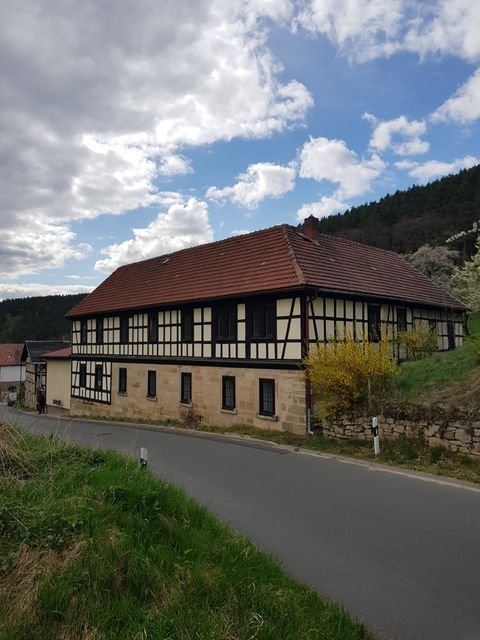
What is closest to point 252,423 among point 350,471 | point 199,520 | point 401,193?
point 350,471

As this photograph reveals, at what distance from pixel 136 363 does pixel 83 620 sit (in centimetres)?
2183

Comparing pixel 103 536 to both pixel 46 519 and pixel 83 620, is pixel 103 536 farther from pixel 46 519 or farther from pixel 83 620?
pixel 83 620

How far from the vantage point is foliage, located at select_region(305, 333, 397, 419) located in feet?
44.2

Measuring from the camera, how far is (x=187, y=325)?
72.6 ft

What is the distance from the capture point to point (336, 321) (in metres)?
18.0

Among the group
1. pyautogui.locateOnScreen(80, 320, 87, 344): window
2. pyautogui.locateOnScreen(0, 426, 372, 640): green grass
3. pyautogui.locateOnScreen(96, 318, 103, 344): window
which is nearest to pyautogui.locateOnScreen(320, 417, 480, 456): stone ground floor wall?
pyautogui.locateOnScreen(0, 426, 372, 640): green grass

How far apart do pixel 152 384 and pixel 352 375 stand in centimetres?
1294

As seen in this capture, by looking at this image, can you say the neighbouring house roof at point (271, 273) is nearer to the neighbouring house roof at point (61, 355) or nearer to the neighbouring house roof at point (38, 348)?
the neighbouring house roof at point (61, 355)

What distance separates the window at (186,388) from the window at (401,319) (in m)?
9.17

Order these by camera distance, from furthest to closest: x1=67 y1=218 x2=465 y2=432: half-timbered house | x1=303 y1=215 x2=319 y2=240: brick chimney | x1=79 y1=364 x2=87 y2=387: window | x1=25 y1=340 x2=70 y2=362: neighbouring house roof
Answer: x1=25 y1=340 x2=70 y2=362: neighbouring house roof → x1=79 y1=364 x2=87 y2=387: window → x1=303 y1=215 x2=319 y2=240: brick chimney → x1=67 y1=218 x2=465 y2=432: half-timbered house

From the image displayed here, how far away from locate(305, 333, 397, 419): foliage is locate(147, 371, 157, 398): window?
11.5 metres

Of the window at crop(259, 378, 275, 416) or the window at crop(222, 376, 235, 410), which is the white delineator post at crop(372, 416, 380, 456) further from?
the window at crop(222, 376, 235, 410)

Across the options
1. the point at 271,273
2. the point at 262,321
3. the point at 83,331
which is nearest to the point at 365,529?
the point at 262,321

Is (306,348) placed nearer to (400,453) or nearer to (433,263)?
(400,453)
